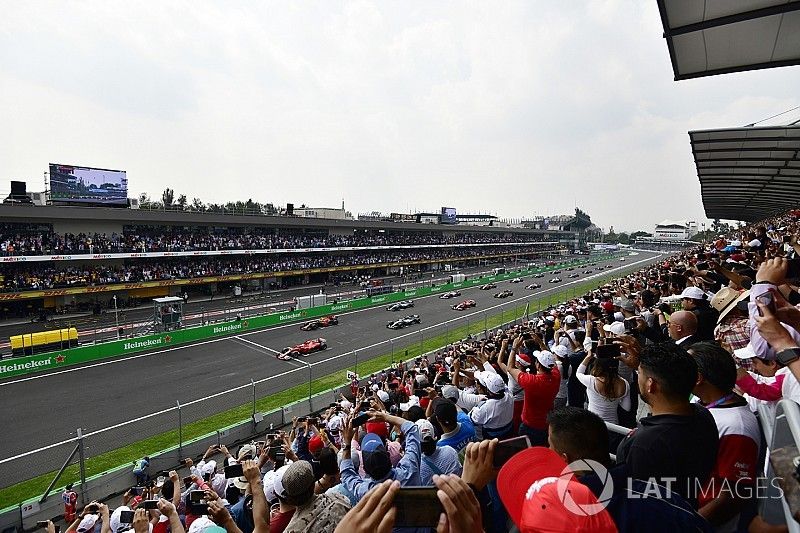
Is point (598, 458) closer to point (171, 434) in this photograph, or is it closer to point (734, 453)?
point (734, 453)

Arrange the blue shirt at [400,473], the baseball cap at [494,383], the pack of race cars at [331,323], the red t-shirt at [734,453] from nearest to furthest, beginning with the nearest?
the red t-shirt at [734,453]
the blue shirt at [400,473]
the baseball cap at [494,383]
the pack of race cars at [331,323]

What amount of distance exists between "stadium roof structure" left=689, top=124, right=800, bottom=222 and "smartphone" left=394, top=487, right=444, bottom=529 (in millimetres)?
12212

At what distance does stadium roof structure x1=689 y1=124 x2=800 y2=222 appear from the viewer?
10195 mm

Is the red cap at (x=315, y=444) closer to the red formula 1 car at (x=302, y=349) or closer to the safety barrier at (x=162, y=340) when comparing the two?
the red formula 1 car at (x=302, y=349)

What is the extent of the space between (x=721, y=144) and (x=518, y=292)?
3275cm

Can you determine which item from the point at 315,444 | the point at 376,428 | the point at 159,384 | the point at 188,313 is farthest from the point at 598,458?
the point at 188,313

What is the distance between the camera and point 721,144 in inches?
450

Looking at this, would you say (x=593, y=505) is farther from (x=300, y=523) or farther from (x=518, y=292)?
(x=518, y=292)

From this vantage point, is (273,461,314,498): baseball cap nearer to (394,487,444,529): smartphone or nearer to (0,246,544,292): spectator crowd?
(394,487,444,529): smartphone

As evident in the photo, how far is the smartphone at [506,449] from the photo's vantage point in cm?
172

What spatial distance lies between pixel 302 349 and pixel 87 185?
2476 cm

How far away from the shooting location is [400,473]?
10.2 ft

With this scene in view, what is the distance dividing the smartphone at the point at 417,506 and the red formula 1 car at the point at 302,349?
20924mm

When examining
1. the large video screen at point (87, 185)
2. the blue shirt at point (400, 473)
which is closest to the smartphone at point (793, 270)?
the blue shirt at point (400, 473)
